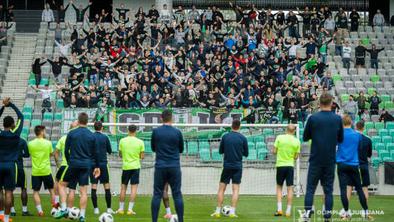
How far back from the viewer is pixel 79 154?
66.2 feet

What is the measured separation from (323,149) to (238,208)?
8.07 metres

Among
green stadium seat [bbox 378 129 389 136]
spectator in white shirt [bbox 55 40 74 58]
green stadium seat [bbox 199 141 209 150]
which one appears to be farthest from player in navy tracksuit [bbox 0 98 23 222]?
spectator in white shirt [bbox 55 40 74 58]

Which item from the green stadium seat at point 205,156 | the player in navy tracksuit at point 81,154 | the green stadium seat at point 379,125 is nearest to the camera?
the player in navy tracksuit at point 81,154

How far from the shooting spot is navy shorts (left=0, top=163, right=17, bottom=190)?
65.3 ft

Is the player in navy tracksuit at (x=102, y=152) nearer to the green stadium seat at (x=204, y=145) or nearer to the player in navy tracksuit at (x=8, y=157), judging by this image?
the player in navy tracksuit at (x=8, y=157)

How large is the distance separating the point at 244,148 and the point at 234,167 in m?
0.49

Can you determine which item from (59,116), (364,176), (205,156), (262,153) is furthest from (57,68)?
(364,176)

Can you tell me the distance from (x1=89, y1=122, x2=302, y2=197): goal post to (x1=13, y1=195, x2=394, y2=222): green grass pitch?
95cm

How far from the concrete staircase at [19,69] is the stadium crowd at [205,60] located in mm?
1277

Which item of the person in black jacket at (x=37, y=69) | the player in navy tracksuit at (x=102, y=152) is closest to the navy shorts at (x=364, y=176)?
the player in navy tracksuit at (x=102, y=152)

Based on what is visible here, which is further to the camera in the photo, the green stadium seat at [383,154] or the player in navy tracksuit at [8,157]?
the green stadium seat at [383,154]

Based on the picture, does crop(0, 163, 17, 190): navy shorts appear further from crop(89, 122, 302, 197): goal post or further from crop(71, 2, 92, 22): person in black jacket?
crop(71, 2, 92, 22): person in black jacket

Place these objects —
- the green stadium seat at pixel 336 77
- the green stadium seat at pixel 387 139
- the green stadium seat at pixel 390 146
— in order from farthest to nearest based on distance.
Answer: the green stadium seat at pixel 336 77, the green stadium seat at pixel 387 139, the green stadium seat at pixel 390 146

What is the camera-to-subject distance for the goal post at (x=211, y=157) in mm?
30578
